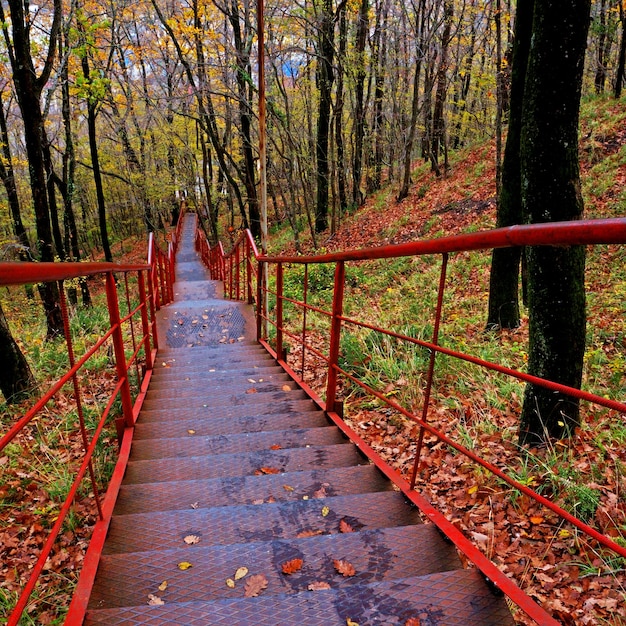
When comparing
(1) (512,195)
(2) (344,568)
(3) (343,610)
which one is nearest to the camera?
(3) (343,610)

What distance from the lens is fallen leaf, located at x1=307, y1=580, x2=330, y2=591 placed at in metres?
1.74

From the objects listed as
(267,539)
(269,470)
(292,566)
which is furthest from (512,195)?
(292,566)

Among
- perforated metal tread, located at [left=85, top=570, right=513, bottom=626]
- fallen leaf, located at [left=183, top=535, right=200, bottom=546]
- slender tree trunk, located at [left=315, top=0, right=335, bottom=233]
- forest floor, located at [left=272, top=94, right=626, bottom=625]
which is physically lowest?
forest floor, located at [left=272, top=94, right=626, bottom=625]

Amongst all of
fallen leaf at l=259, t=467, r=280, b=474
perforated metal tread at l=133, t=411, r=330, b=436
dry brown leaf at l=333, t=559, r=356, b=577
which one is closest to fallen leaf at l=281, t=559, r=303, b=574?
dry brown leaf at l=333, t=559, r=356, b=577

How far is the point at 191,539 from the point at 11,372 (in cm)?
451

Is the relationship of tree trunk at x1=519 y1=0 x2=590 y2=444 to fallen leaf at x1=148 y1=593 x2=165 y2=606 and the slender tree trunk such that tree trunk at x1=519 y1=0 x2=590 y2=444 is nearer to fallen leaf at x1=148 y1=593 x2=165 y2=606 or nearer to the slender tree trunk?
fallen leaf at x1=148 y1=593 x2=165 y2=606

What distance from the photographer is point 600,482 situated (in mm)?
2998

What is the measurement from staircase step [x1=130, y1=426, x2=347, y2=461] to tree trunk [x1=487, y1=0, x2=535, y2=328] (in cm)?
389

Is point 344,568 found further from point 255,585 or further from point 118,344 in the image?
point 118,344

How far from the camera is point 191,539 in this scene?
2.10 meters

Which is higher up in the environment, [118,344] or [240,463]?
[118,344]

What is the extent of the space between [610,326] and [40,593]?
628cm

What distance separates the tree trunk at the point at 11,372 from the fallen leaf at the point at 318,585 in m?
4.96

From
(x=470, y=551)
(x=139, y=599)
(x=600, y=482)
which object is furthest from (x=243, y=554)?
(x=600, y=482)
